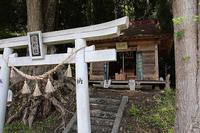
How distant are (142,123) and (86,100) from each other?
3.06 metres

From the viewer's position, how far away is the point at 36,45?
6363 millimetres

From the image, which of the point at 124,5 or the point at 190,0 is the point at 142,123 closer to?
the point at 190,0

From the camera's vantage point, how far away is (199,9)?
5391 mm

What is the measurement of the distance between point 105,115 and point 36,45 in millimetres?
3144

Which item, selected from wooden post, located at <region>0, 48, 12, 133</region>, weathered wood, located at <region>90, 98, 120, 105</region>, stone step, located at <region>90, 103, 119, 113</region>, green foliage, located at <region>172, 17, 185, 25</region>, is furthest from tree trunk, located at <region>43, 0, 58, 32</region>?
green foliage, located at <region>172, 17, 185, 25</region>

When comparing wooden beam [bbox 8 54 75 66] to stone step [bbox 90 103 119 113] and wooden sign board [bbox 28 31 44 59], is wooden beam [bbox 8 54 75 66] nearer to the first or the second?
wooden sign board [bbox 28 31 44 59]

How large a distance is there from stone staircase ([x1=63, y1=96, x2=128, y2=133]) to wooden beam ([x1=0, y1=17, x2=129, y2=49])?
2693 millimetres

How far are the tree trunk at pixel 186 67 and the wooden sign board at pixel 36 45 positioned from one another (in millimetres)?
2609

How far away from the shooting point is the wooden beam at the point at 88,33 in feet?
17.5

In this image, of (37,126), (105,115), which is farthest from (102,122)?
(37,126)

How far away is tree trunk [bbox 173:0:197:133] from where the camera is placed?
17.2 feet

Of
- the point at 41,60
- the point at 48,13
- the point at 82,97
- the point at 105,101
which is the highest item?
the point at 48,13

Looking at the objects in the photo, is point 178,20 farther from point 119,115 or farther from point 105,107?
point 105,107

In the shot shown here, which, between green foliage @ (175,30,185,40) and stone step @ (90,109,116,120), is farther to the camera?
stone step @ (90,109,116,120)
